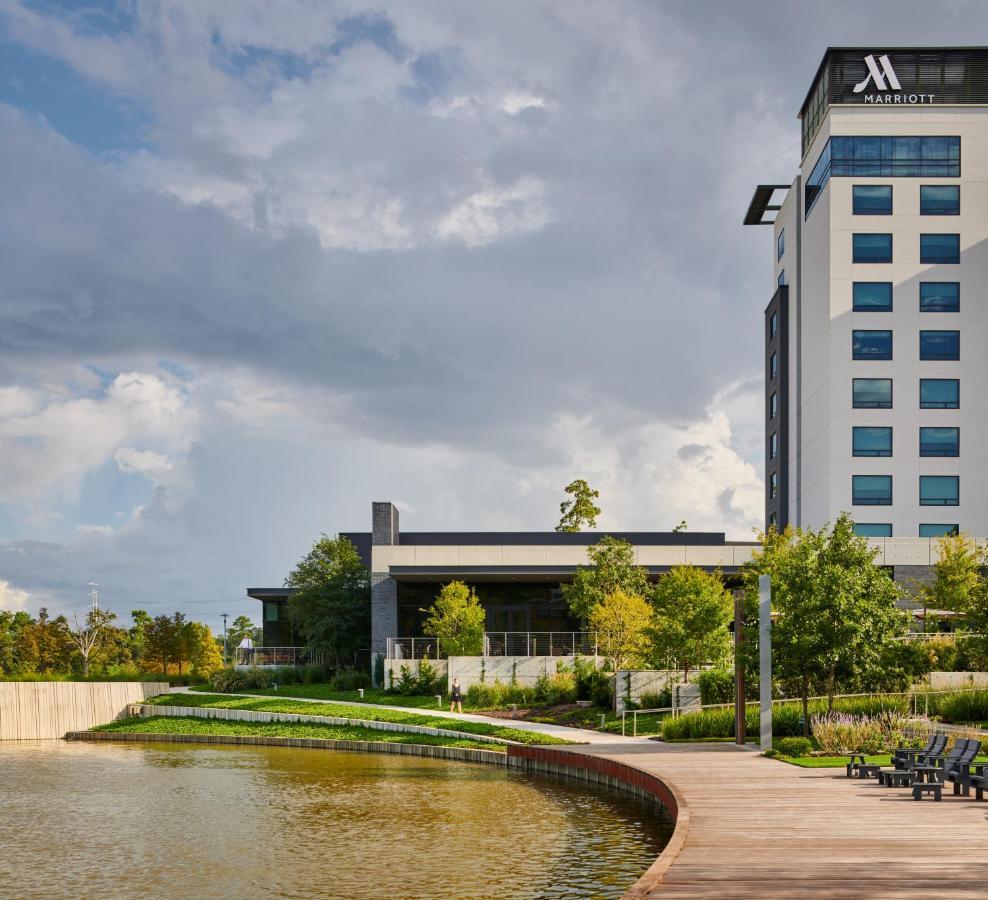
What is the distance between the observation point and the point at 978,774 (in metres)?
18.8

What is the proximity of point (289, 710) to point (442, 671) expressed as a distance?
653cm

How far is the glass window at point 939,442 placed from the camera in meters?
56.8

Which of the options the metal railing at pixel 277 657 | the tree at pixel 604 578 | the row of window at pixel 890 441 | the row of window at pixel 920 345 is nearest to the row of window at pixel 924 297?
the row of window at pixel 920 345

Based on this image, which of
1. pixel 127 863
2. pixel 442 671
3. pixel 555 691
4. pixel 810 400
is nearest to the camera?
pixel 127 863

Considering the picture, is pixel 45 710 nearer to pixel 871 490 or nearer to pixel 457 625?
pixel 457 625

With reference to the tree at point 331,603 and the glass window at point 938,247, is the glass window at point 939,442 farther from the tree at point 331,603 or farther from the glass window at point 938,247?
the tree at point 331,603

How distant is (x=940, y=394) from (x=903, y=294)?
5.21 m

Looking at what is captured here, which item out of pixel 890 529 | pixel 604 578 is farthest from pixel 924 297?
pixel 604 578

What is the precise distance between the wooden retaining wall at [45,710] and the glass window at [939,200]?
44.0 meters

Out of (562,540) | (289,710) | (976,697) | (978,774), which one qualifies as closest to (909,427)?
(562,540)

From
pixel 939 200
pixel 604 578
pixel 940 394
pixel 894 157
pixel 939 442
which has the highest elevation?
pixel 894 157

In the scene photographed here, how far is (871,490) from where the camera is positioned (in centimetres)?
5669

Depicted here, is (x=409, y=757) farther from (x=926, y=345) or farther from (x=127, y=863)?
(x=926, y=345)

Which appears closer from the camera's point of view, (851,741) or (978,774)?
(978,774)
